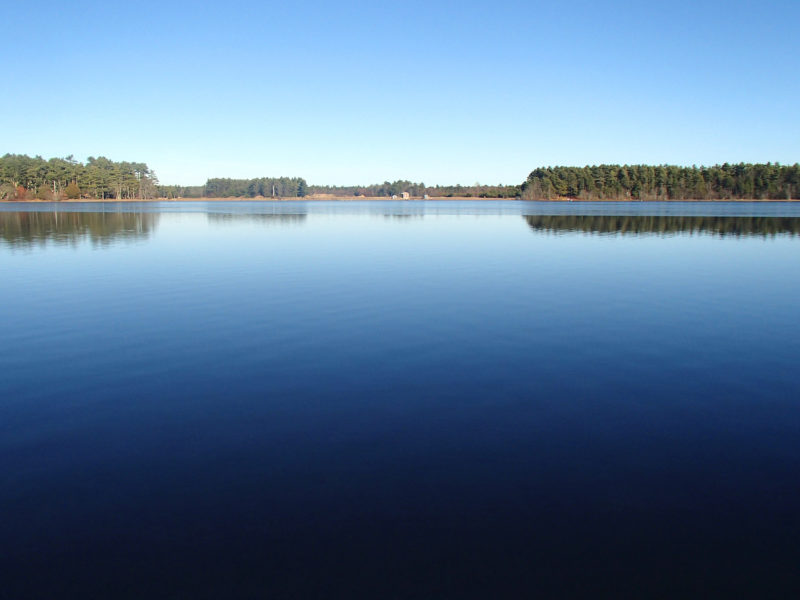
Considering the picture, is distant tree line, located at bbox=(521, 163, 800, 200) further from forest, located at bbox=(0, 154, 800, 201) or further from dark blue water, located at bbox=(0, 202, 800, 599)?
dark blue water, located at bbox=(0, 202, 800, 599)

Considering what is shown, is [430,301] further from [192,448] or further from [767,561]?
[767,561]

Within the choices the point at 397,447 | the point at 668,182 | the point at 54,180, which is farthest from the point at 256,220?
the point at 668,182

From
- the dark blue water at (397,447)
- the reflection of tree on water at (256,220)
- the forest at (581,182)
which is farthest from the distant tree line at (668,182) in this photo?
the dark blue water at (397,447)

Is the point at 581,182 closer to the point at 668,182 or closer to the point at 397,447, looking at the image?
the point at 668,182

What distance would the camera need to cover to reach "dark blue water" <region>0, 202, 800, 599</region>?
4801 mm

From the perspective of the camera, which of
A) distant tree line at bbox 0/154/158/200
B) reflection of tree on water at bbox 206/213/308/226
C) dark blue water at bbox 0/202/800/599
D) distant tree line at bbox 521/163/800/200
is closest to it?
dark blue water at bbox 0/202/800/599

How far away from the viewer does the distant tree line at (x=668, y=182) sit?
496 feet

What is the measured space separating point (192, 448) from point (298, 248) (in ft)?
80.7

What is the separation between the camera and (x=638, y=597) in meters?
4.50

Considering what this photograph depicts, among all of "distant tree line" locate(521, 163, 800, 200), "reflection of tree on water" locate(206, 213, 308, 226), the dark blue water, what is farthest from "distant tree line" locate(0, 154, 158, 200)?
the dark blue water

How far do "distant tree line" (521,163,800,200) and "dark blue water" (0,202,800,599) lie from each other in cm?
16279

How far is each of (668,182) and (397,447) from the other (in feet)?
587

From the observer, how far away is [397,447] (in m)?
6.96

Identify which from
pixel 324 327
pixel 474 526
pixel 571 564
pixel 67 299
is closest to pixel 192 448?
pixel 474 526
